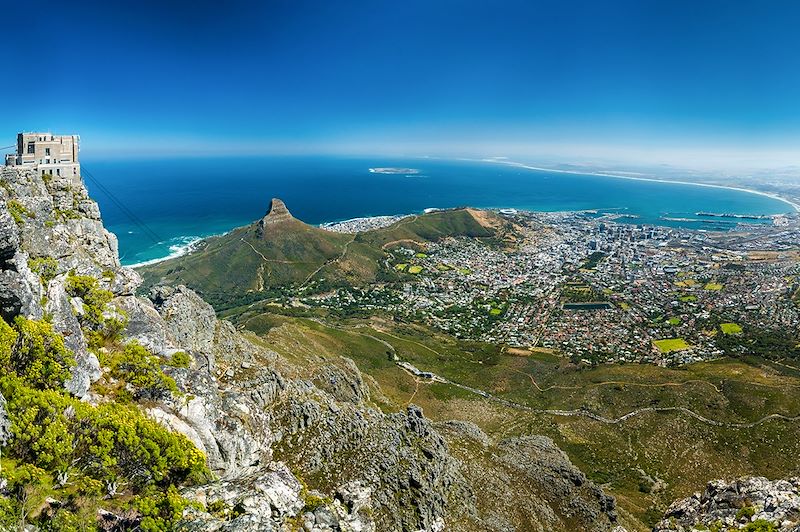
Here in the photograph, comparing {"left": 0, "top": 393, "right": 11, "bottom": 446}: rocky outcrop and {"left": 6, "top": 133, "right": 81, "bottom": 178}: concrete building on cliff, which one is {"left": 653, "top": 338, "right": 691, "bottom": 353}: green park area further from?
{"left": 0, "top": 393, "right": 11, "bottom": 446}: rocky outcrop

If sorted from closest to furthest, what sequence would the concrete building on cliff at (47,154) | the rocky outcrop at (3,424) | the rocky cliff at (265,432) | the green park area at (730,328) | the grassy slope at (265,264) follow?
the rocky outcrop at (3,424), the rocky cliff at (265,432), the concrete building on cliff at (47,154), the green park area at (730,328), the grassy slope at (265,264)

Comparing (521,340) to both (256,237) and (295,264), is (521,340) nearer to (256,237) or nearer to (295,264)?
(295,264)

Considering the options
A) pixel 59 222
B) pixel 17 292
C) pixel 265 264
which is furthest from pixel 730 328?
pixel 265 264

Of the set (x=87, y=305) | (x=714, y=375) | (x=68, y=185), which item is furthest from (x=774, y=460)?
(x=68, y=185)

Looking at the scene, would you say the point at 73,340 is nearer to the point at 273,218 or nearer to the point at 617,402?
the point at 617,402

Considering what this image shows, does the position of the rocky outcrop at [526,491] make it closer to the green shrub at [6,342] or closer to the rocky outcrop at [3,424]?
the rocky outcrop at [3,424]

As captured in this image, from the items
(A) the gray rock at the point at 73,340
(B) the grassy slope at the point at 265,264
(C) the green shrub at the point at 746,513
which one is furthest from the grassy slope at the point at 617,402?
(B) the grassy slope at the point at 265,264
